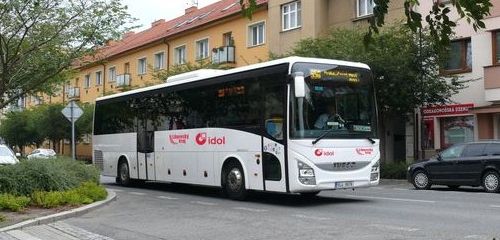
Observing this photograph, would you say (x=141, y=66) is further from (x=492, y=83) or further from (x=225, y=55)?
(x=492, y=83)

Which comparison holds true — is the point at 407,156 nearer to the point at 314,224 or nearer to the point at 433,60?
the point at 433,60

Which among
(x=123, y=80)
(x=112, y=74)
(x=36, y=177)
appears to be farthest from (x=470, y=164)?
(x=112, y=74)

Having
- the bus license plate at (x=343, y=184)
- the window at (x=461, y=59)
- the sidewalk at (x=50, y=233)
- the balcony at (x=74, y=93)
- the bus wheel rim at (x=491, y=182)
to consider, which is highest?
the balcony at (x=74, y=93)

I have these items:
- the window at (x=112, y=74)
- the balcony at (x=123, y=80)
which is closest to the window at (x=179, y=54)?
the balcony at (x=123, y=80)

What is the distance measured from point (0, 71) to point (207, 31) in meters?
25.0

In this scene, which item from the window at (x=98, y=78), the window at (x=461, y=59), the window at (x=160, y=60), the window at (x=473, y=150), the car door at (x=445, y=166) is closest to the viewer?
the window at (x=473, y=150)

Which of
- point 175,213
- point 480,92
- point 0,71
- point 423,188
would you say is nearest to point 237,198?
point 175,213

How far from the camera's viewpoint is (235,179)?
15.1m

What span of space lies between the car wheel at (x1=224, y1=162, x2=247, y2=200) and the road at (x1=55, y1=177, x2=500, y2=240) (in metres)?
0.25

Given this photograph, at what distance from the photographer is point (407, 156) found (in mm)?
28672

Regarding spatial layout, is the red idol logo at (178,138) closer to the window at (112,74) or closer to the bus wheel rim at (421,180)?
the bus wheel rim at (421,180)

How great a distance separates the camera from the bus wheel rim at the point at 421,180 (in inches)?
784

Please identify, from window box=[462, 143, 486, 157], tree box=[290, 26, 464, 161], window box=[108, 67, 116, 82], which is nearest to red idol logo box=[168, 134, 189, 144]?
window box=[462, 143, 486, 157]

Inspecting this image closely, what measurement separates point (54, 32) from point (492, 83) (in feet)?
52.7
